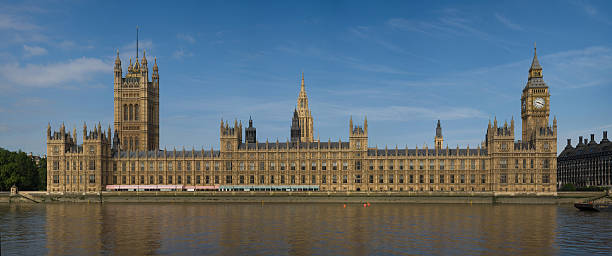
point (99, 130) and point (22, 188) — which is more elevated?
point (99, 130)

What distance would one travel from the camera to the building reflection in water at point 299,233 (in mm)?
58406

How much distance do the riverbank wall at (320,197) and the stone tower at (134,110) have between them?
4681cm

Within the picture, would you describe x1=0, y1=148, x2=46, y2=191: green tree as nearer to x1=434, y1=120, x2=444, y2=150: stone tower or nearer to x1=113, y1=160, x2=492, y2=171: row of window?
x1=113, y1=160, x2=492, y2=171: row of window

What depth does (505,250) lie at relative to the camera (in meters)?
57.8

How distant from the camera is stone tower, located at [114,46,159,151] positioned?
614 feet

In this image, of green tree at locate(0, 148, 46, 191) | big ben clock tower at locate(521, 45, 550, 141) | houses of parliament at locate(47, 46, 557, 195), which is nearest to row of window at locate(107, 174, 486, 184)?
houses of parliament at locate(47, 46, 557, 195)

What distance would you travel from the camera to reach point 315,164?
506 feet

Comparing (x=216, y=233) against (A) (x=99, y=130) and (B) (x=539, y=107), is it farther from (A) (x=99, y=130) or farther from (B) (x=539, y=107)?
(B) (x=539, y=107)

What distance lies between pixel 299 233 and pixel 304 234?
1.02 m

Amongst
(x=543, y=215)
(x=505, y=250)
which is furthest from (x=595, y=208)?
(x=505, y=250)

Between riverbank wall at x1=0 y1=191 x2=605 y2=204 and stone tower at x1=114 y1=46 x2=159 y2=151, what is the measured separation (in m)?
46.8

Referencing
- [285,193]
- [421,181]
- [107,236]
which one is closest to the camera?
[107,236]

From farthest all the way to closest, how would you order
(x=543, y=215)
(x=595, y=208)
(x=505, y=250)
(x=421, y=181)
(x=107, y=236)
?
1. (x=421, y=181)
2. (x=595, y=208)
3. (x=543, y=215)
4. (x=107, y=236)
5. (x=505, y=250)

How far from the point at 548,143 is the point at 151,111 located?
125m
